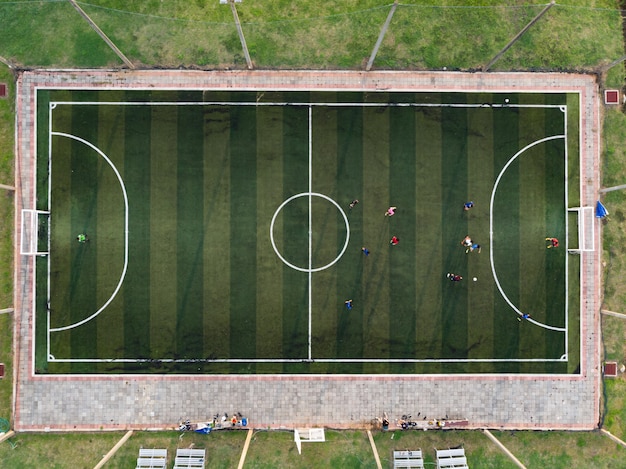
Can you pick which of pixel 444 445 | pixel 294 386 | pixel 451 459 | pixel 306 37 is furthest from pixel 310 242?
pixel 451 459

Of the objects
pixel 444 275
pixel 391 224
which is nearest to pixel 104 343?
pixel 391 224

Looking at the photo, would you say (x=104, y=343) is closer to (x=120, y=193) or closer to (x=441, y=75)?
(x=120, y=193)

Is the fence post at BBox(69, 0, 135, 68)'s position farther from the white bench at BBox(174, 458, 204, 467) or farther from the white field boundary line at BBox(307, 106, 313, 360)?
the white bench at BBox(174, 458, 204, 467)

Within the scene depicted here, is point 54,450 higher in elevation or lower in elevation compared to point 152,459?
higher

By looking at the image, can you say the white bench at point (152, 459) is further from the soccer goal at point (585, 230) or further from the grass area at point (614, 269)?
the soccer goal at point (585, 230)

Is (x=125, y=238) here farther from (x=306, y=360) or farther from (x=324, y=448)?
(x=324, y=448)

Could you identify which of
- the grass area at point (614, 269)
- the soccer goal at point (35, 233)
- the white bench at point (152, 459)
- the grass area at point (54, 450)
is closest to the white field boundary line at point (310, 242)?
the white bench at point (152, 459)
